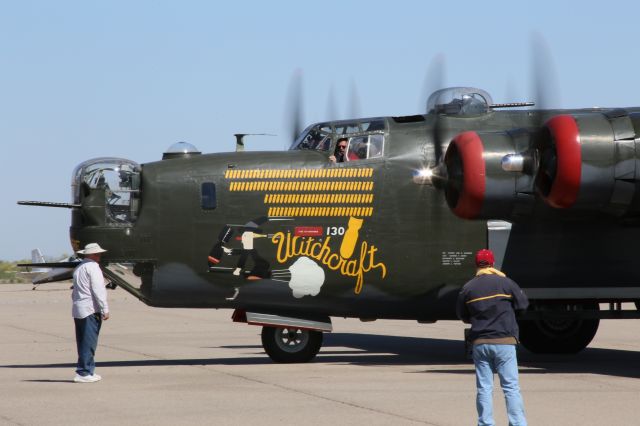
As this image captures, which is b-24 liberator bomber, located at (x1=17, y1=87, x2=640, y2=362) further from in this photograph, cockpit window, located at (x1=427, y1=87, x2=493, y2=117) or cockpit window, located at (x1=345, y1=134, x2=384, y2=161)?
cockpit window, located at (x1=427, y1=87, x2=493, y2=117)

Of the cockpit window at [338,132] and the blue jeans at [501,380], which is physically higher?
the cockpit window at [338,132]

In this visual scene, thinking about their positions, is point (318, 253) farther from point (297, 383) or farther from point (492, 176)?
point (492, 176)

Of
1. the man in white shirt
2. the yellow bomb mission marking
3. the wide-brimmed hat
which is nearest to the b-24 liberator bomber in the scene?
the yellow bomb mission marking

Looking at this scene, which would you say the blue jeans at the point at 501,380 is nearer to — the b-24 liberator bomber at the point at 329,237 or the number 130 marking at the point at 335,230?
the b-24 liberator bomber at the point at 329,237

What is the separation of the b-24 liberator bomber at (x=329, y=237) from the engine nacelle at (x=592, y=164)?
1785mm

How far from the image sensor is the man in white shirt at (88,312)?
52.4ft

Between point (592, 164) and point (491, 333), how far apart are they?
5243 mm

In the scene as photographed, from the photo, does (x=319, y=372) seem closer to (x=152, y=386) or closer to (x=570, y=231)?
(x=152, y=386)

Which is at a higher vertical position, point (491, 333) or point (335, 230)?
point (335, 230)

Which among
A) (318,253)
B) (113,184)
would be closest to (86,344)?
(113,184)

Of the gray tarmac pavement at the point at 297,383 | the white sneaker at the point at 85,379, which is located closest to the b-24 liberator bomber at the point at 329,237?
the gray tarmac pavement at the point at 297,383

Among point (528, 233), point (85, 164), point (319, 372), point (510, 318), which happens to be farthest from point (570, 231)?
point (85, 164)

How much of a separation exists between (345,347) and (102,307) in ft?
25.8

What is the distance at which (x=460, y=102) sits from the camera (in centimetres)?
1861
